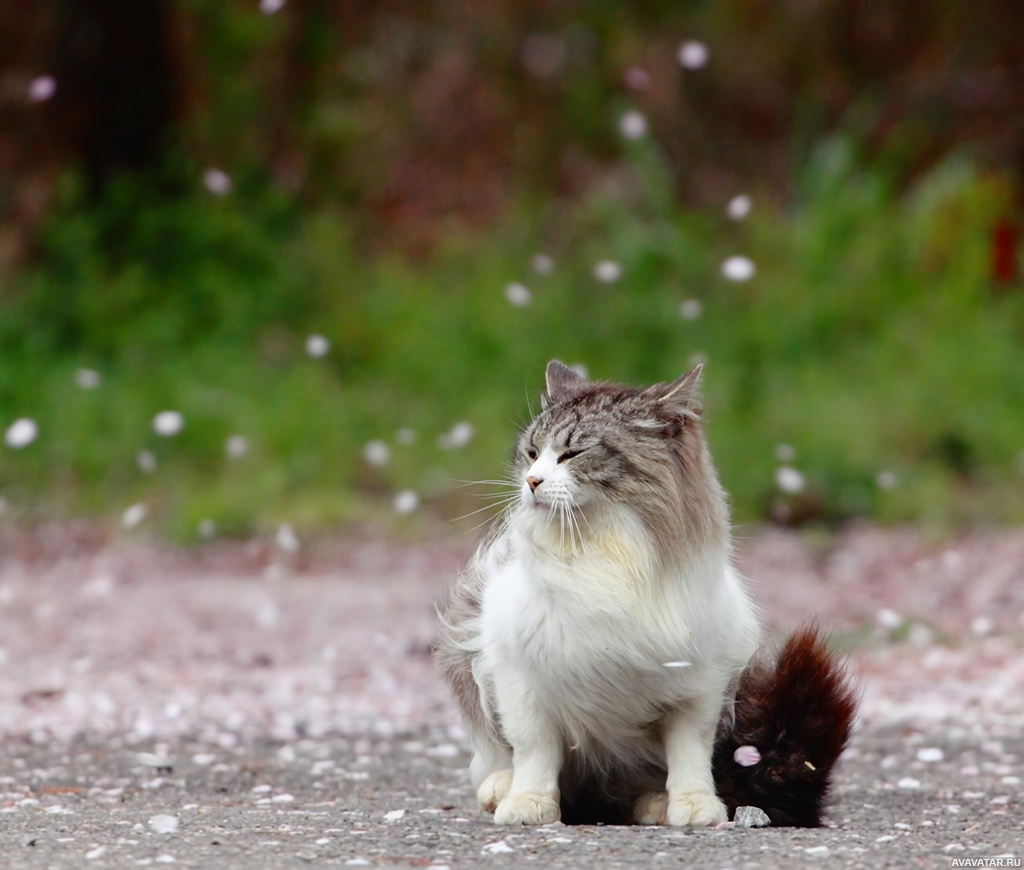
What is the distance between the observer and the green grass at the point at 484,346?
31.8 ft

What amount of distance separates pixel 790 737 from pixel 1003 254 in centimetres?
928

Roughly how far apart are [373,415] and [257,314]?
1.66 m

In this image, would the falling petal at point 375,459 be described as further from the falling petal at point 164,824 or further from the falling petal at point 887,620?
the falling petal at point 164,824

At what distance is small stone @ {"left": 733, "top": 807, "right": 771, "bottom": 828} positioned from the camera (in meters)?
3.59

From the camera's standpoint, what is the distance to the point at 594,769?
3.80m

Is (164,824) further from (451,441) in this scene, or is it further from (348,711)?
(451,441)

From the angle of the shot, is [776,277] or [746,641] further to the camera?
[776,277]

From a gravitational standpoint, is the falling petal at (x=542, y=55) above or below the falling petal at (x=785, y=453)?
above

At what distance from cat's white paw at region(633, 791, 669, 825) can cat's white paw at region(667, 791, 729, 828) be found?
90 mm

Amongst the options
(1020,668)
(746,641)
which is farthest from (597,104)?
(746,641)

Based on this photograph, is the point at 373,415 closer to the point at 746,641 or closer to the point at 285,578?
the point at 285,578

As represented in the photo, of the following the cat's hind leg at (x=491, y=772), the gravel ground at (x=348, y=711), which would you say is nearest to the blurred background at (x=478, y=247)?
the gravel ground at (x=348, y=711)

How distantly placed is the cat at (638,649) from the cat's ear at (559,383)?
3 cm

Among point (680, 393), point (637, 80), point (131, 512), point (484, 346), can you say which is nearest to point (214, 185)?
point (484, 346)
